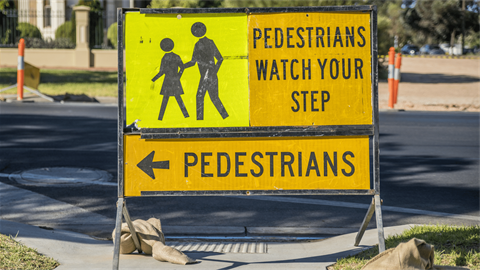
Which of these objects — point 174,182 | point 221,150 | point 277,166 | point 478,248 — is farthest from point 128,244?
point 478,248

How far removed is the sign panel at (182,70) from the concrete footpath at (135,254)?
1137mm

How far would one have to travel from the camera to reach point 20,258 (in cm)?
389

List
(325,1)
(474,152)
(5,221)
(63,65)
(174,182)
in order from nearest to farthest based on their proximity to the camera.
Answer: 1. (174,182)
2. (5,221)
3. (474,152)
4. (325,1)
5. (63,65)

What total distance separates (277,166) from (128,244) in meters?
1.42

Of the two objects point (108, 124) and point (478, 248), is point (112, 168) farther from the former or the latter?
point (478, 248)

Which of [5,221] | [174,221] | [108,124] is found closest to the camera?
[5,221]

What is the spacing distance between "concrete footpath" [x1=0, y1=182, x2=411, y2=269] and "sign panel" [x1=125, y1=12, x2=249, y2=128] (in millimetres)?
1137

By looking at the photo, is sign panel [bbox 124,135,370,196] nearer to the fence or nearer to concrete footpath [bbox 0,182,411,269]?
concrete footpath [bbox 0,182,411,269]

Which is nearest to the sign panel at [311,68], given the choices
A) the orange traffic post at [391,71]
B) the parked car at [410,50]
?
the orange traffic post at [391,71]

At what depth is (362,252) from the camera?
4191 millimetres

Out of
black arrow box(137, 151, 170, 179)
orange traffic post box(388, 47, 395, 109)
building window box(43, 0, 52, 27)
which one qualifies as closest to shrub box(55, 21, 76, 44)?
building window box(43, 0, 52, 27)

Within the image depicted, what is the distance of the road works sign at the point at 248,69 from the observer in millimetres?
3805

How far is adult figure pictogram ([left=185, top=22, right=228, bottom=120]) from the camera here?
381cm

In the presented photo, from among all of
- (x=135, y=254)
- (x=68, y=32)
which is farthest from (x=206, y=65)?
(x=68, y=32)
